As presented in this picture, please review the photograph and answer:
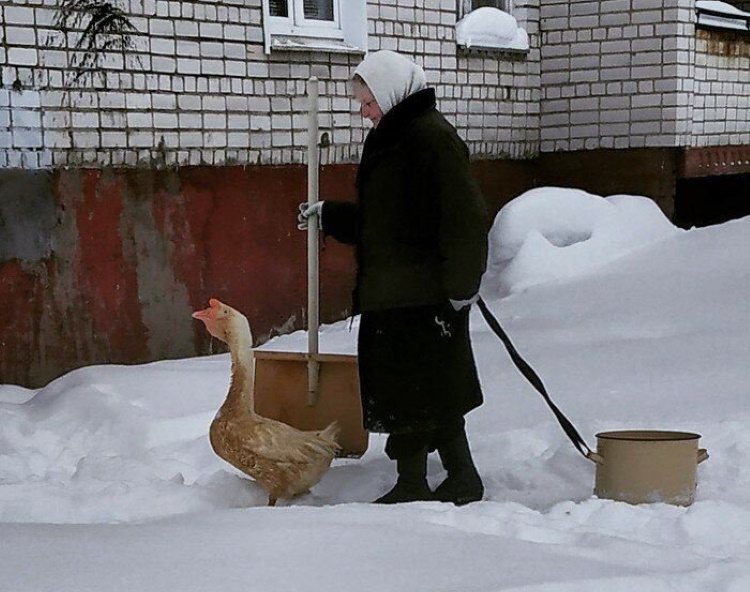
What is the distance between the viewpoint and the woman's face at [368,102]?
3.75m

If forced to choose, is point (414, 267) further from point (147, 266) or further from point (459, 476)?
point (147, 266)

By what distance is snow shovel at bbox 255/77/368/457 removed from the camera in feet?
13.7

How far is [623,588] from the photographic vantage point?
2604 mm

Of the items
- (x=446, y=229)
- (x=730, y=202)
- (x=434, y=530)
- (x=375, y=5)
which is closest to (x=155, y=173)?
(x=375, y=5)

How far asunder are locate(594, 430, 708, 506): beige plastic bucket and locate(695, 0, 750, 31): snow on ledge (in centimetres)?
599

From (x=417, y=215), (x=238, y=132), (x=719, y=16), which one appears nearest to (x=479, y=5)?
(x=719, y=16)

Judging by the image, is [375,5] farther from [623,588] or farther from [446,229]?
[623,588]

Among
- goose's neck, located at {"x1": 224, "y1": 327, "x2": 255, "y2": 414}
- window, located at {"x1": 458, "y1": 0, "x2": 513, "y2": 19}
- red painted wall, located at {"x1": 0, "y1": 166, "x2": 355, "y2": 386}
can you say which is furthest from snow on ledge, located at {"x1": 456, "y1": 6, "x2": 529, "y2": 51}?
goose's neck, located at {"x1": 224, "y1": 327, "x2": 255, "y2": 414}

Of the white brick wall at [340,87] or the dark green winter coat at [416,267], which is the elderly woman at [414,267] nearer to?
the dark green winter coat at [416,267]

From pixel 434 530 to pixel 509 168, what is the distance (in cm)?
621

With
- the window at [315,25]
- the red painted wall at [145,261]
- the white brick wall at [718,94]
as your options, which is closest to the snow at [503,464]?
the red painted wall at [145,261]

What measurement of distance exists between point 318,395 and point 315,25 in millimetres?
3721

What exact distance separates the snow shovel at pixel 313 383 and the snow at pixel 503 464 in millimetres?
248

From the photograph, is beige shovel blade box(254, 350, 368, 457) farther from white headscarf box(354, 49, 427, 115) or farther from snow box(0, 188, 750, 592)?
white headscarf box(354, 49, 427, 115)
